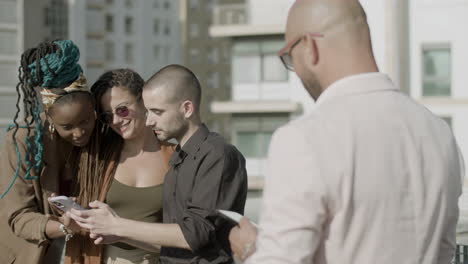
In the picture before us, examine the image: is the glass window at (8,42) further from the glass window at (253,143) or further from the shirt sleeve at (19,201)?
the shirt sleeve at (19,201)

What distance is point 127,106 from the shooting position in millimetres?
3891

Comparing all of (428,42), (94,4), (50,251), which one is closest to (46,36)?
(94,4)

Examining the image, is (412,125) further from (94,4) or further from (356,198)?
(94,4)

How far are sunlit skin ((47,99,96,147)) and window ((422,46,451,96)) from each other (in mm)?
22024

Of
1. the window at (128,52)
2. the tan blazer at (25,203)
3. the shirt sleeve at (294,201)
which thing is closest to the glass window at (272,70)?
the tan blazer at (25,203)

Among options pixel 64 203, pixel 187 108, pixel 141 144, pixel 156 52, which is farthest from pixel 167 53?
pixel 187 108

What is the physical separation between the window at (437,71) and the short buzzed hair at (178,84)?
2218 cm

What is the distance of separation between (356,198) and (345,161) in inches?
3.6

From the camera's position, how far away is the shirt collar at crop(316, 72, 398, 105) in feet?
6.64

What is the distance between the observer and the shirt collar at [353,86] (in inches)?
79.7

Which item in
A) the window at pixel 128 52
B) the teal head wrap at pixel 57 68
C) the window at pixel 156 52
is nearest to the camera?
the teal head wrap at pixel 57 68

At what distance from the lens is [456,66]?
24594mm

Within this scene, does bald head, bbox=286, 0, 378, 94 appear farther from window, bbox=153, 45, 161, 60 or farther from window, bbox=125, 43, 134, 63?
window, bbox=153, 45, 161, 60

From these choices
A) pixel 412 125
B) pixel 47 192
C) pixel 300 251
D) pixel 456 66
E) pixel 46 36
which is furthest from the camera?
pixel 46 36
